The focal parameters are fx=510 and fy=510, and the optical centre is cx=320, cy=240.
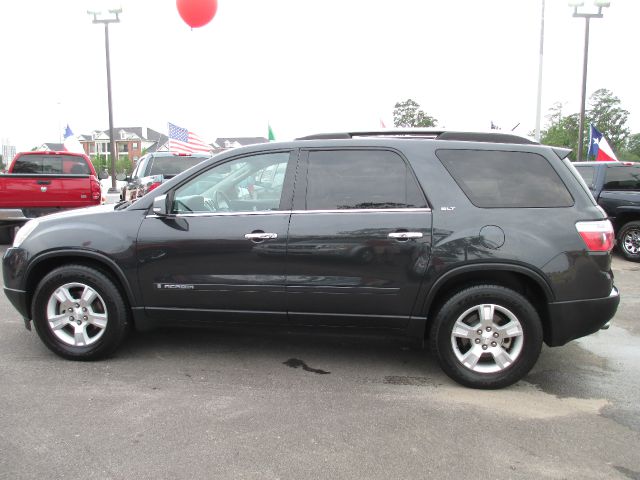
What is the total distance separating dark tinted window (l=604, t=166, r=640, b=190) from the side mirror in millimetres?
8862

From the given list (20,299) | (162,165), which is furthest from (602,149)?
(20,299)

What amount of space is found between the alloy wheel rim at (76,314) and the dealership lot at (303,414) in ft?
0.75

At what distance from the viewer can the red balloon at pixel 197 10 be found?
10.0 meters

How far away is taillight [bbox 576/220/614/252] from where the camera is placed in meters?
3.61

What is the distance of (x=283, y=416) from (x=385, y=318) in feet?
3.42

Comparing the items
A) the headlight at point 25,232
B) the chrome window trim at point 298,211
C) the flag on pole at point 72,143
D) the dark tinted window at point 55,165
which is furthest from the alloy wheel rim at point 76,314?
the flag on pole at point 72,143

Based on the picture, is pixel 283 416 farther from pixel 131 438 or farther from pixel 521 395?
pixel 521 395

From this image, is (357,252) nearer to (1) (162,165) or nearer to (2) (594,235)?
(2) (594,235)

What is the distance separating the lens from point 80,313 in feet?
13.7

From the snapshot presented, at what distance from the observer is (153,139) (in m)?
104

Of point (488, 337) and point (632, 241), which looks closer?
point (488, 337)

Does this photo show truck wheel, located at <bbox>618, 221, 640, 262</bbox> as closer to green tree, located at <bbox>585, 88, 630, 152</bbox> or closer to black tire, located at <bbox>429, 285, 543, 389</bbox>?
black tire, located at <bbox>429, 285, 543, 389</bbox>

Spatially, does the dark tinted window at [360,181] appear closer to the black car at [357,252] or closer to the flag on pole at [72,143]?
the black car at [357,252]

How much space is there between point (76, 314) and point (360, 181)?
254 cm
